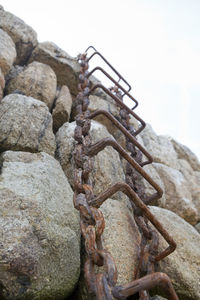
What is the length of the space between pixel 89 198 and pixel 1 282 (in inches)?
27.3

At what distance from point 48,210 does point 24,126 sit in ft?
4.05

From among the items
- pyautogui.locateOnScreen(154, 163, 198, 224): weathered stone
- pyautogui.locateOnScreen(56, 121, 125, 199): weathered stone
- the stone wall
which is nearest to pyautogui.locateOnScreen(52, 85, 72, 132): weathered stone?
the stone wall

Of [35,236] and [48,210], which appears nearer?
[35,236]

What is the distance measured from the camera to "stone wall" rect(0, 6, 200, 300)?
1.40 metres

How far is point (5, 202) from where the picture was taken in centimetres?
161

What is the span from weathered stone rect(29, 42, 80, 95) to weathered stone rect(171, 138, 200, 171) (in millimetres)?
3643

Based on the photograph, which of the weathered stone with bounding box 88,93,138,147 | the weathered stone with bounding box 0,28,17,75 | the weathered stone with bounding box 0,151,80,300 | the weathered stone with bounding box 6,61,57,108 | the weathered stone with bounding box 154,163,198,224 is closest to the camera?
the weathered stone with bounding box 0,151,80,300

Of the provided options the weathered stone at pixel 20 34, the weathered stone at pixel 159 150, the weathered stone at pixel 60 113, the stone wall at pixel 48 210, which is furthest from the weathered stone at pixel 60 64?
the weathered stone at pixel 159 150

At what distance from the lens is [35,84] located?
3598mm

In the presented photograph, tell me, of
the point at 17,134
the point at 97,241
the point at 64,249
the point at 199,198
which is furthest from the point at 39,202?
the point at 199,198

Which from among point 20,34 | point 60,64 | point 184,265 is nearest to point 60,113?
point 60,64

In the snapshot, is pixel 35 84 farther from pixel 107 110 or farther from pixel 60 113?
pixel 107 110

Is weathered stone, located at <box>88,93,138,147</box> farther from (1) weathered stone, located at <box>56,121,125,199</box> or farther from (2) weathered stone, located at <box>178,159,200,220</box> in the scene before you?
(2) weathered stone, located at <box>178,159,200,220</box>

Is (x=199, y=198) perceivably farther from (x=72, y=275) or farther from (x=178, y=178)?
(x=72, y=275)
